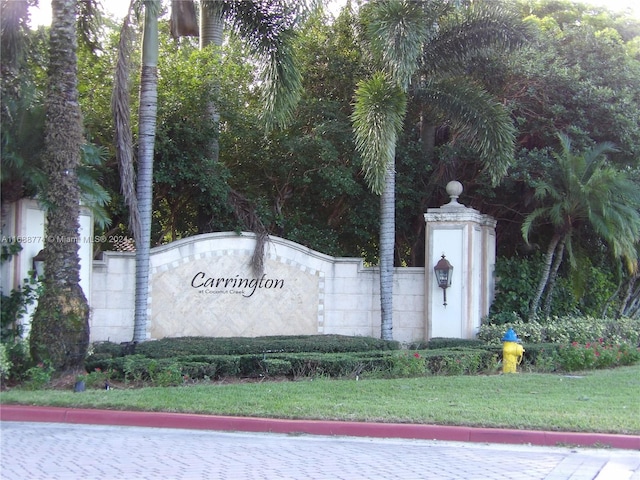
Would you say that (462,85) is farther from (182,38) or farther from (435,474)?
(435,474)

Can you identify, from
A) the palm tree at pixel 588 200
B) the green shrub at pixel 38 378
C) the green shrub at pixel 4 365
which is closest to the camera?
the green shrub at pixel 38 378

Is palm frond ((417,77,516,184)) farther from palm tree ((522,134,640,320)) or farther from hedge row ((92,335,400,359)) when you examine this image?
hedge row ((92,335,400,359))

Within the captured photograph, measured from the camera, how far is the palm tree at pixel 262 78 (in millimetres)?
15234

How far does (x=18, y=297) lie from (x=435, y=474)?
892 centimetres

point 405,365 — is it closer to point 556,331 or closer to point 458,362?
point 458,362

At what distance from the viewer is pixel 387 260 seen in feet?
57.1

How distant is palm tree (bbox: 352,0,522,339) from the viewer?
51.8ft

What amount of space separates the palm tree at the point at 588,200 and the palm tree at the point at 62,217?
376 inches

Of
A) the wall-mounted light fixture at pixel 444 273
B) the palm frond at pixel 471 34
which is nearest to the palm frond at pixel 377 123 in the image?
the palm frond at pixel 471 34

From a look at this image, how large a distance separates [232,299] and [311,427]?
832 centimetres

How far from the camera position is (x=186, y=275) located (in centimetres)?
1752

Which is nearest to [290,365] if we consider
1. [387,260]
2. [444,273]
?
[387,260]

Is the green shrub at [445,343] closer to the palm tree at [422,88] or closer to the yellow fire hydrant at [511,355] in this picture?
the palm tree at [422,88]

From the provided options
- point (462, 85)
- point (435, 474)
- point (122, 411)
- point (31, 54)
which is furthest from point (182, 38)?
point (435, 474)
